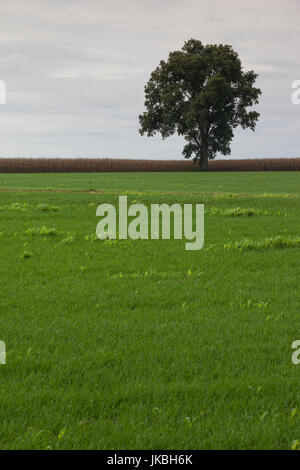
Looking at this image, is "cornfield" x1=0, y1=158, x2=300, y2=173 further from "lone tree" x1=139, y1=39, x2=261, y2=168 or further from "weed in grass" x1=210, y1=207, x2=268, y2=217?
"weed in grass" x1=210, y1=207, x2=268, y2=217

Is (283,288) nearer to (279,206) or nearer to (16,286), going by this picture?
(16,286)

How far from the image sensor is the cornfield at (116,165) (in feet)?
315

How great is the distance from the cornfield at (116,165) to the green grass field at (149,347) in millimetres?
83539

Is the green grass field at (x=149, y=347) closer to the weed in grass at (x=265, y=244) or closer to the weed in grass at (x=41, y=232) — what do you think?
the weed in grass at (x=265, y=244)

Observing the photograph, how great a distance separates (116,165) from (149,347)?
93241 mm

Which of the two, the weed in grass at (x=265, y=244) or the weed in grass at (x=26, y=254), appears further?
the weed in grass at (x=265, y=244)

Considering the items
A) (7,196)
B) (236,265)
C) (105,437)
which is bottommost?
(105,437)

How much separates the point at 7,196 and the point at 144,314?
21686 mm

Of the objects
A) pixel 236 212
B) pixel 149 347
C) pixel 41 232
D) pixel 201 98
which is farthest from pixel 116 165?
pixel 149 347

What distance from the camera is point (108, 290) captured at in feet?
30.0

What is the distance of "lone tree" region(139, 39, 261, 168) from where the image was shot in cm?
7925

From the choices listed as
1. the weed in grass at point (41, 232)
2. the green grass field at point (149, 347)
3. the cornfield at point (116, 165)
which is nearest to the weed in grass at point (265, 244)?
the green grass field at point (149, 347)

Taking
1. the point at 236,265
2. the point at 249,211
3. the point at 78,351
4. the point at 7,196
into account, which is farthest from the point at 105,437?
the point at 7,196

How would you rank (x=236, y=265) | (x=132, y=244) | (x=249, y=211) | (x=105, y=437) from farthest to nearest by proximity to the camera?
(x=249, y=211) < (x=132, y=244) < (x=236, y=265) < (x=105, y=437)
